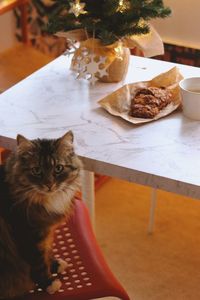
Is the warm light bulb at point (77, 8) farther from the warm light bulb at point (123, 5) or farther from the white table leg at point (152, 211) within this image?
the white table leg at point (152, 211)

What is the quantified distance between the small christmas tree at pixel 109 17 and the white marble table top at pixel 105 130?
0.50 ft

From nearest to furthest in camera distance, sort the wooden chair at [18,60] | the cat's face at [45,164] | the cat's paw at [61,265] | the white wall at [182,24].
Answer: the cat's face at [45,164] → the cat's paw at [61,265] → the wooden chair at [18,60] → the white wall at [182,24]

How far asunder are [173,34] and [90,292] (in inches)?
55.4

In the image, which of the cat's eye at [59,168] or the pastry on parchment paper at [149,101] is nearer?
the cat's eye at [59,168]

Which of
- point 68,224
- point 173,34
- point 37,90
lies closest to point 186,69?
point 37,90

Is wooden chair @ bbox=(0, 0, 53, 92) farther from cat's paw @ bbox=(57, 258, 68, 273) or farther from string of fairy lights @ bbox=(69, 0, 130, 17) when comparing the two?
cat's paw @ bbox=(57, 258, 68, 273)

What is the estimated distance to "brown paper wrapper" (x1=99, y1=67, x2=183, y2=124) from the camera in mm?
1418

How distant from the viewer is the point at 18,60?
7.42ft

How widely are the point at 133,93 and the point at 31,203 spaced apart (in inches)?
18.4

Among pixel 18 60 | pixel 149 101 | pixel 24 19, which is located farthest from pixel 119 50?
pixel 24 19

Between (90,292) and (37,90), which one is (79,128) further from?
(90,292)

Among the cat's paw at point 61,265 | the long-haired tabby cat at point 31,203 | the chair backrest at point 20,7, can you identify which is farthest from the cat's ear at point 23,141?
the chair backrest at point 20,7

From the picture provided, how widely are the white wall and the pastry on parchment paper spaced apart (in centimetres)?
88

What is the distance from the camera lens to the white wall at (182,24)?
2.25m
